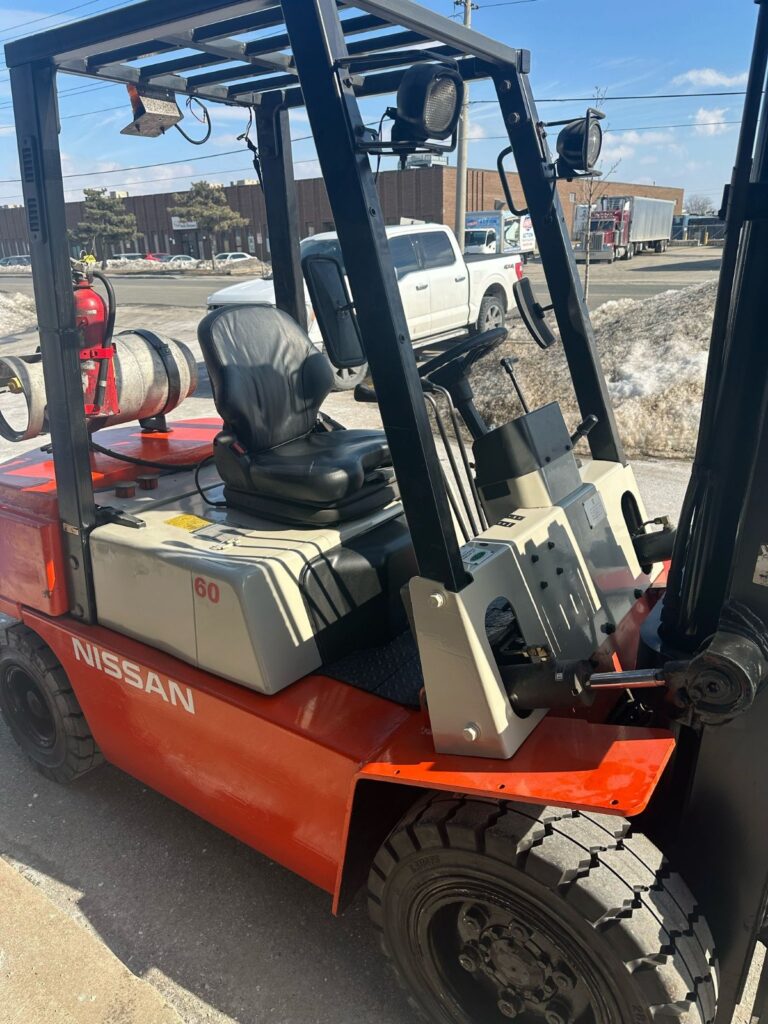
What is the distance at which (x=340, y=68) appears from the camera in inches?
73.4

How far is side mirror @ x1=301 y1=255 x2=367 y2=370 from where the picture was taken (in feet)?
7.88

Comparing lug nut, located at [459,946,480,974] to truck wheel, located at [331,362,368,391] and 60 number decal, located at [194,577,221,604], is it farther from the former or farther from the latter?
truck wheel, located at [331,362,368,391]

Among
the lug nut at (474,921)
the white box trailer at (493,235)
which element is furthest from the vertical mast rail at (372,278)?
the white box trailer at (493,235)

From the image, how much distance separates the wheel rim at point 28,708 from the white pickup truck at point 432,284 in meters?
7.53

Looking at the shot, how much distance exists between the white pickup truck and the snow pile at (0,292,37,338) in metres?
12.1

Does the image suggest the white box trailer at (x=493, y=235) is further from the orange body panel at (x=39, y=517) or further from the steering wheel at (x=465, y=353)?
the steering wheel at (x=465, y=353)

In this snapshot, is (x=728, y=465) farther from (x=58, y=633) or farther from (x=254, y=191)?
(x=254, y=191)

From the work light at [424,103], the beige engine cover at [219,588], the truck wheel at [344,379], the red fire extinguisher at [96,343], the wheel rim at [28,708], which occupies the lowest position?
the wheel rim at [28,708]

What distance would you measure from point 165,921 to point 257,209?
60.1m

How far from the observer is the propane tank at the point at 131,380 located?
3.16 m

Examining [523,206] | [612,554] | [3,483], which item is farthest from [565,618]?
[3,483]

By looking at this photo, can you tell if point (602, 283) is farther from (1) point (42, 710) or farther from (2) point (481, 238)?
(1) point (42, 710)

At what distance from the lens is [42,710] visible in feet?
11.8

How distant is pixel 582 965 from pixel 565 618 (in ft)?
3.05
